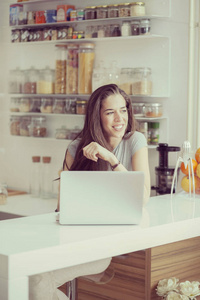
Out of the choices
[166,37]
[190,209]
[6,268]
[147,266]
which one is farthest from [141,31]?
[6,268]

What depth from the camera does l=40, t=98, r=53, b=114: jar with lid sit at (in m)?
4.02

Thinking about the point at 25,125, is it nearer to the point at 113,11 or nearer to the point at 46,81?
the point at 46,81

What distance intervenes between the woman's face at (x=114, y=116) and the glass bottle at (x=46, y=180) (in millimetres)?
1420

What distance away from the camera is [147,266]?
7.12 feet

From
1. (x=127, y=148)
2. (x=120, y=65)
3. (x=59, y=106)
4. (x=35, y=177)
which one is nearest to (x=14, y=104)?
(x=59, y=106)

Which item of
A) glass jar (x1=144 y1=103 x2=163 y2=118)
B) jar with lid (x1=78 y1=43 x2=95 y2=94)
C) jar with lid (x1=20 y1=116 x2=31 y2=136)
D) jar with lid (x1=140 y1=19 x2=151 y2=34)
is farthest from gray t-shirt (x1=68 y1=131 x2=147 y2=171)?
jar with lid (x1=20 y1=116 x2=31 y2=136)

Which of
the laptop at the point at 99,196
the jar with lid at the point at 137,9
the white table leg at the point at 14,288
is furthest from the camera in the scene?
the jar with lid at the point at 137,9

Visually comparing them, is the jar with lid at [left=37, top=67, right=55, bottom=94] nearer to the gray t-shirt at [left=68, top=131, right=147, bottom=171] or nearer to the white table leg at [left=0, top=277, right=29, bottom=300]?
the gray t-shirt at [left=68, top=131, right=147, bottom=171]

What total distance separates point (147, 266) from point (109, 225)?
29 cm

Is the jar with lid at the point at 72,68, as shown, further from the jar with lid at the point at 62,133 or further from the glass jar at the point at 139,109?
the glass jar at the point at 139,109

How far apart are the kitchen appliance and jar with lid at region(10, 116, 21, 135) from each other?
1.21 meters

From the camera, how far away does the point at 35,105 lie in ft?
13.4

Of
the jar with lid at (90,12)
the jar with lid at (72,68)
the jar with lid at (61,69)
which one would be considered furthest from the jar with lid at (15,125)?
the jar with lid at (90,12)

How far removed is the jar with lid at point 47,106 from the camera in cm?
402
